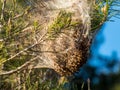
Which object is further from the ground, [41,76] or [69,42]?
[69,42]

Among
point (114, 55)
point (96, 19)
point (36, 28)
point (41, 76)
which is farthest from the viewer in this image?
point (114, 55)

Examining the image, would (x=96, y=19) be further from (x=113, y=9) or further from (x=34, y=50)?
(x=34, y=50)

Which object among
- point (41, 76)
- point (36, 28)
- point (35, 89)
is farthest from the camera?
point (41, 76)

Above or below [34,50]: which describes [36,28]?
above

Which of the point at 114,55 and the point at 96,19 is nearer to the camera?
the point at 96,19

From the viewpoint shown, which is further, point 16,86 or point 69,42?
point 16,86

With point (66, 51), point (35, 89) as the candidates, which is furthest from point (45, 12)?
point (35, 89)

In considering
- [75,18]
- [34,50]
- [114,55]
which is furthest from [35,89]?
[114,55]

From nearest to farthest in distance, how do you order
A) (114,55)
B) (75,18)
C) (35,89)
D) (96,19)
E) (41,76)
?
(75,18) < (96,19) < (35,89) < (41,76) < (114,55)

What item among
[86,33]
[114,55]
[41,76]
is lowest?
[114,55]

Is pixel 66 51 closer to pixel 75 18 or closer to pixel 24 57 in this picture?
pixel 75 18
